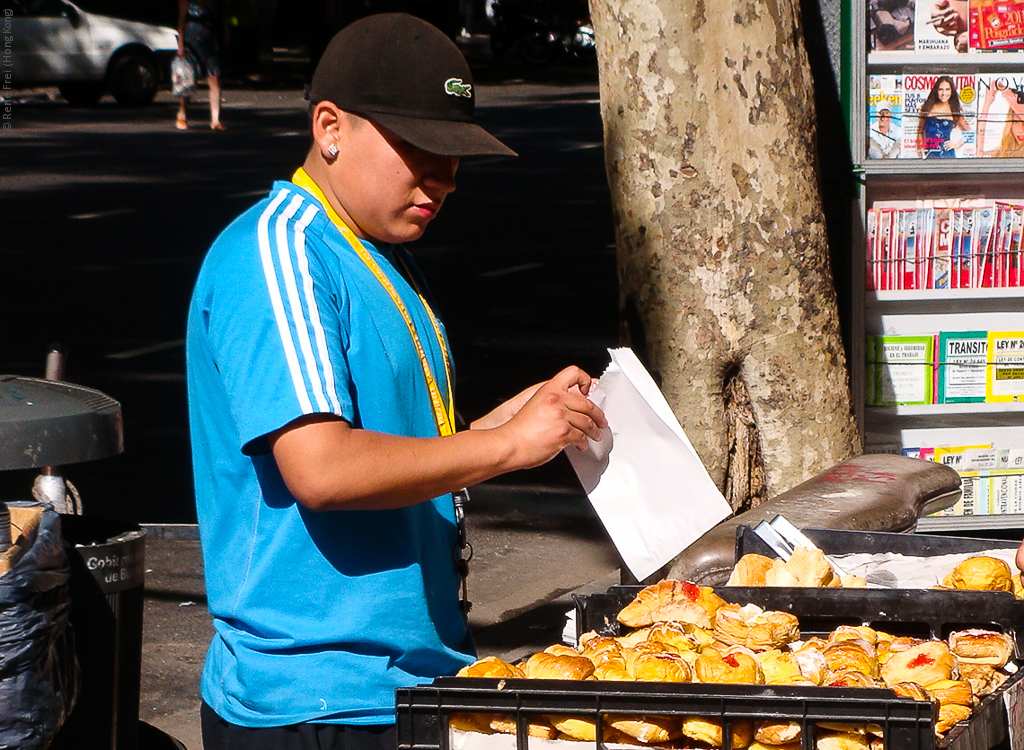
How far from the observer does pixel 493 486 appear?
25.2 feet

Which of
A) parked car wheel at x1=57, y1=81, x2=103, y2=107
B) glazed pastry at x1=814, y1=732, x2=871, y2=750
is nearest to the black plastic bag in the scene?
glazed pastry at x1=814, y1=732, x2=871, y2=750

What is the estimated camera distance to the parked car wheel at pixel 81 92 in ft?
87.8

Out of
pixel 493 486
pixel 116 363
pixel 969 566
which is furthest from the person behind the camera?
pixel 116 363

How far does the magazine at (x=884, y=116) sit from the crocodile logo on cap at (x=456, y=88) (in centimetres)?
339

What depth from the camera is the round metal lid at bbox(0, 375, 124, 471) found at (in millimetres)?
2998

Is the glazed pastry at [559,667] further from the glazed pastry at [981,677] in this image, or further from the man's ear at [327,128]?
the man's ear at [327,128]

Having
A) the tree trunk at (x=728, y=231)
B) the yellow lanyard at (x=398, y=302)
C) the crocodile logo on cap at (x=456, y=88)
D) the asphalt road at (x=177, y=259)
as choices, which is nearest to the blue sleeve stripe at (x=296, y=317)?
the yellow lanyard at (x=398, y=302)

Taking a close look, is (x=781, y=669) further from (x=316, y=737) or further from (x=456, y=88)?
(x=456, y=88)

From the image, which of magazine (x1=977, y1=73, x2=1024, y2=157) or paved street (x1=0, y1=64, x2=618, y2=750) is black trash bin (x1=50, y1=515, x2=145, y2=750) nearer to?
paved street (x1=0, y1=64, x2=618, y2=750)

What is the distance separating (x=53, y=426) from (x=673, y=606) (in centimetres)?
143

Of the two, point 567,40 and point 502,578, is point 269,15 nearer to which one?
point 567,40

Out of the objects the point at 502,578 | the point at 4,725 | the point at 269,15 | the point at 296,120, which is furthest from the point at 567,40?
the point at 4,725

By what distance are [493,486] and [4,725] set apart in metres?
4.88

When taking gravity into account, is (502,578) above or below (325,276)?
below
